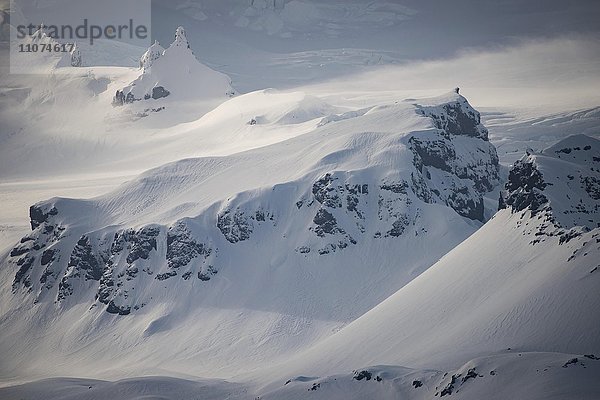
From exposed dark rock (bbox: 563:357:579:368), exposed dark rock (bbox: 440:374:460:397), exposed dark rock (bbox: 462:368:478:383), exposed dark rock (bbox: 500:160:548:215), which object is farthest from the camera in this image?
exposed dark rock (bbox: 500:160:548:215)

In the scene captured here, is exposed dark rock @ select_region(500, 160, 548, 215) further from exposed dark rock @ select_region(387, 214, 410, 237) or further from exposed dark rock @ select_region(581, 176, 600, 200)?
exposed dark rock @ select_region(387, 214, 410, 237)

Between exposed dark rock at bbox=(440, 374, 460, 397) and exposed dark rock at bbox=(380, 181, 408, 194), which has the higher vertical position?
exposed dark rock at bbox=(380, 181, 408, 194)

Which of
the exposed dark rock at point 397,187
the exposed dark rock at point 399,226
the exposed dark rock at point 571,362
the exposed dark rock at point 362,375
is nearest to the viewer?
the exposed dark rock at point 571,362

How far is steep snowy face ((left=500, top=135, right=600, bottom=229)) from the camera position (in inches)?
5551

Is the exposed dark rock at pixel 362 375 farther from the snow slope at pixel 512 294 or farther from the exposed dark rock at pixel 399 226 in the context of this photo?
the exposed dark rock at pixel 399 226

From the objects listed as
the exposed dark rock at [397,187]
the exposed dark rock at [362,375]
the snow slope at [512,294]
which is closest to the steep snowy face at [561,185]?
the snow slope at [512,294]

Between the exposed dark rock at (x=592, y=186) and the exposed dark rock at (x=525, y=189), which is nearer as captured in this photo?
the exposed dark rock at (x=592, y=186)

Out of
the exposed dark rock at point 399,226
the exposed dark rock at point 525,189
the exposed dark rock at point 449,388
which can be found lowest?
the exposed dark rock at point 449,388

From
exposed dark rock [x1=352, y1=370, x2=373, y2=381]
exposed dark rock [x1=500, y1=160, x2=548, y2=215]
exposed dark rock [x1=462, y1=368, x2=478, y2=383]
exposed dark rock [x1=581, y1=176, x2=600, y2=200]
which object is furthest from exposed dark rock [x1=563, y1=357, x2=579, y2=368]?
exposed dark rock [x1=581, y1=176, x2=600, y2=200]

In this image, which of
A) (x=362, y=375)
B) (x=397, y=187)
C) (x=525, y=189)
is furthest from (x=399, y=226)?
(x=362, y=375)

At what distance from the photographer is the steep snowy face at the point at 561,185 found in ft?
463

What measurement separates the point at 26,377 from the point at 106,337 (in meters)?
21.9

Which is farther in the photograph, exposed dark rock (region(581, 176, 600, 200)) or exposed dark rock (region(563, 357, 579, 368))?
exposed dark rock (region(581, 176, 600, 200))

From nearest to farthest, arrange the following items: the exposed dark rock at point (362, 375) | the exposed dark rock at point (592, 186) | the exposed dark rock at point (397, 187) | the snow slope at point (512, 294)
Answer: the snow slope at point (512, 294), the exposed dark rock at point (362, 375), the exposed dark rock at point (592, 186), the exposed dark rock at point (397, 187)
